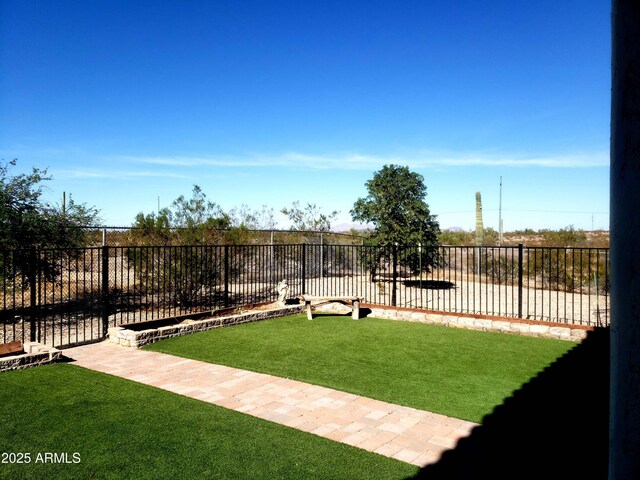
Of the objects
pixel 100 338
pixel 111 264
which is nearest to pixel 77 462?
pixel 100 338

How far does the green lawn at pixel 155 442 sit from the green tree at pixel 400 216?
10375mm

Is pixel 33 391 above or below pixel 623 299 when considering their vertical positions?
below

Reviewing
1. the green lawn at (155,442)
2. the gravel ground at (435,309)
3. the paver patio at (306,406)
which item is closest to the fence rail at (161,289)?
the gravel ground at (435,309)

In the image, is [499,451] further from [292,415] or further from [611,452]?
[611,452]

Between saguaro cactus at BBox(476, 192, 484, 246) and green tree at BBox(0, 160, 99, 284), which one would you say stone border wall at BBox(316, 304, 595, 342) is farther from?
saguaro cactus at BBox(476, 192, 484, 246)

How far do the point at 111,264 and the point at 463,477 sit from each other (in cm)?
1756

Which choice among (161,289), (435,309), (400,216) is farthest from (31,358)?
(400,216)

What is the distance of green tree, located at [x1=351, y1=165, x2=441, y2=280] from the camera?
48.0ft

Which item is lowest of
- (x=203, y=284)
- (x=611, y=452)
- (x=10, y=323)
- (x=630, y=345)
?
(x=10, y=323)

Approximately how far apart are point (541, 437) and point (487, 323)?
5.31 meters

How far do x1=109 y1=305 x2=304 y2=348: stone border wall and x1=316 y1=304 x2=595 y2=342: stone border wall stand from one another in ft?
5.73

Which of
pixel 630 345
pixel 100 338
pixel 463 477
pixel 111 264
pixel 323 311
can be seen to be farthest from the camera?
pixel 111 264

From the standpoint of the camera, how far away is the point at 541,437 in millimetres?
4137

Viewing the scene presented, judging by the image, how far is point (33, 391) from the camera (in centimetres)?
516
